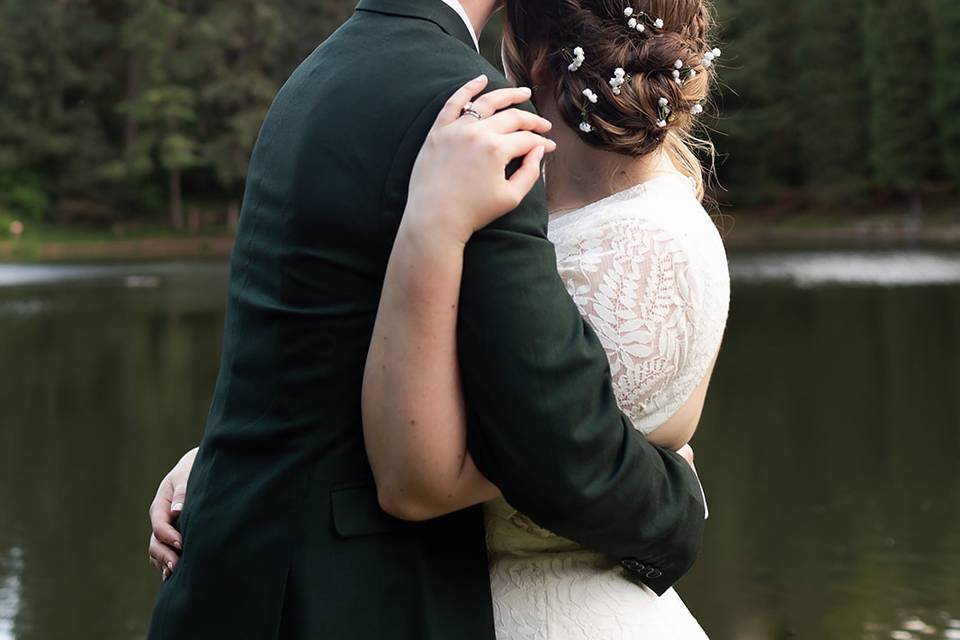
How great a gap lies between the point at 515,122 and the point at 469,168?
82 mm

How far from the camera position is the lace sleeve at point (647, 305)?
4.52 ft

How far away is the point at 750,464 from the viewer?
8.26 metres

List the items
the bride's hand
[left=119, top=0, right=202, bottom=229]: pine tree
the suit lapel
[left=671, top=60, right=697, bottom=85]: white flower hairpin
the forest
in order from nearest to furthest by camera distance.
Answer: the bride's hand → the suit lapel → [left=671, top=60, right=697, bottom=85]: white flower hairpin → the forest → [left=119, top=0, right=202, bottom=229]: pine tree

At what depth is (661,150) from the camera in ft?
5.16

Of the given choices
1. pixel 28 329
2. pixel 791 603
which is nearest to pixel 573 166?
pixel 791 603

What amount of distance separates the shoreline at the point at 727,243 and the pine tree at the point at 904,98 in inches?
75.5

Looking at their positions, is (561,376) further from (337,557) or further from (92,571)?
(92,571)

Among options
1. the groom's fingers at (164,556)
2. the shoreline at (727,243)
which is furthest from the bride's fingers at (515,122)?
the shoreline at (727,243)

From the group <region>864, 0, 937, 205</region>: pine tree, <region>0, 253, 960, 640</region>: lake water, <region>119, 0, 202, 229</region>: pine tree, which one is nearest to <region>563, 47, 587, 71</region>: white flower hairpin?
<region>0, 253, 960, 640</region>: lake water

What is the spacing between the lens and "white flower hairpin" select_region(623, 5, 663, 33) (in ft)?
4.83

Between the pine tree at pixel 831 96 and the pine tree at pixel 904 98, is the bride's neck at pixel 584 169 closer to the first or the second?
the pine tree at pixel 904 98

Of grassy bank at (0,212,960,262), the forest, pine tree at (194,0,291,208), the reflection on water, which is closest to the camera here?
the reflection on water

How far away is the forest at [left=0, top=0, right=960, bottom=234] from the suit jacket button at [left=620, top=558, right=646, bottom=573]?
33.7 meters

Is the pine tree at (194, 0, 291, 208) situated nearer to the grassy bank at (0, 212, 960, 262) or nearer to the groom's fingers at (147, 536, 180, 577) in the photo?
the grassy bank at (0, 212, 960, 262)
